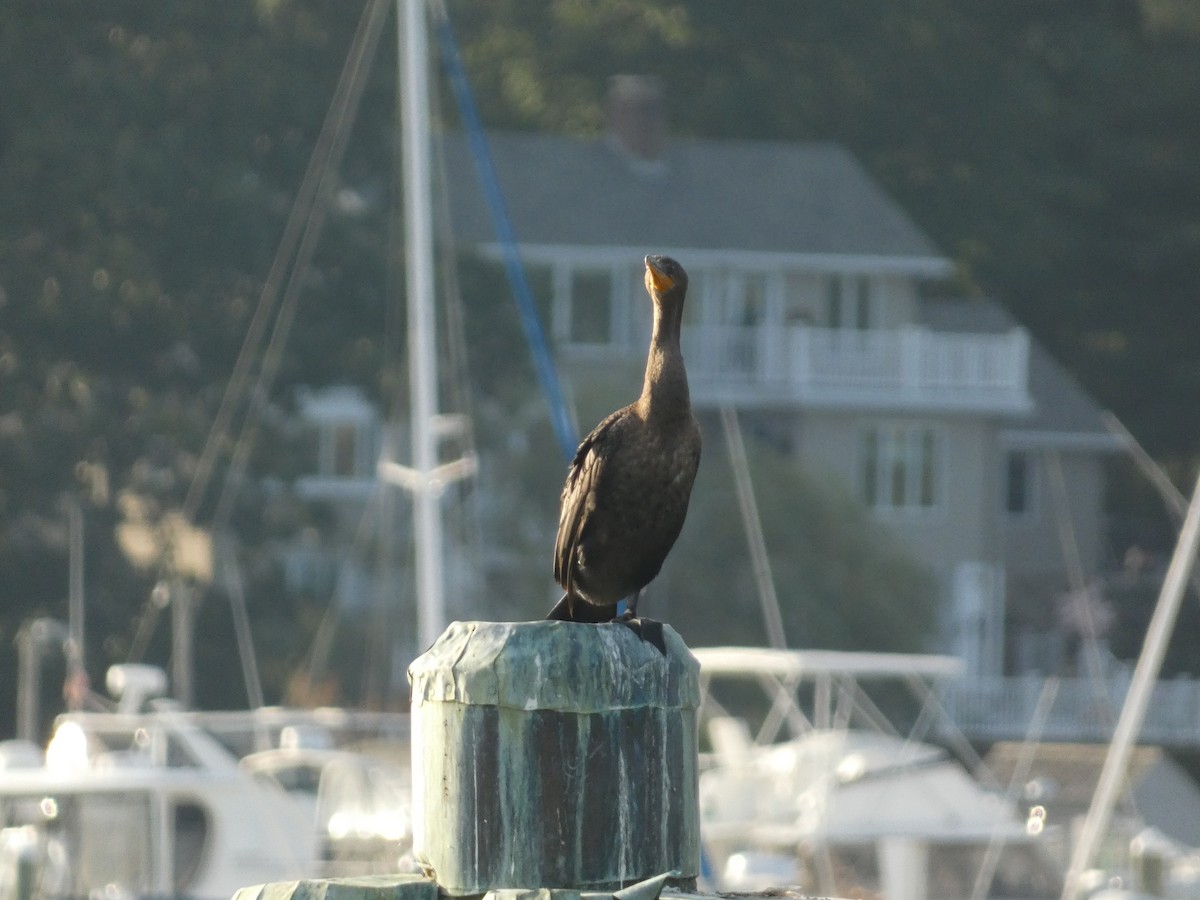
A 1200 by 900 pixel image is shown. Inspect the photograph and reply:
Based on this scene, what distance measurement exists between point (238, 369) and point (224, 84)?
6572 mm

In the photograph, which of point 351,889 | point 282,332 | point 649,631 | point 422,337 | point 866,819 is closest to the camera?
point 351,889

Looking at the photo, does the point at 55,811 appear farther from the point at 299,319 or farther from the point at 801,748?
the point at 299,319

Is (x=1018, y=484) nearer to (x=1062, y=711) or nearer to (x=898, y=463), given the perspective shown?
(x=898, y=463)

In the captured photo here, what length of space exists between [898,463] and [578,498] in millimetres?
41149

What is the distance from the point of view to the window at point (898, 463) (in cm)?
4688

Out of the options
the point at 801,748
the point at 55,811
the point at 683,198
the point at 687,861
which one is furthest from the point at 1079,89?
the point at 687,861

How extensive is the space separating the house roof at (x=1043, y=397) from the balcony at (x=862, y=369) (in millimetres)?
2967

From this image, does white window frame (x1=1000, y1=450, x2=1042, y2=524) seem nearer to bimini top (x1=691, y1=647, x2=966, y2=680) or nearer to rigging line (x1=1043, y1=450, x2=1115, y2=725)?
rigging line (x1=1043, y1=450, x2=1115, y2=725)

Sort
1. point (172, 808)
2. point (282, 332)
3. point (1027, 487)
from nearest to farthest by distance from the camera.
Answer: point (172, 808) → point (282, 332) → point (1027, 487)

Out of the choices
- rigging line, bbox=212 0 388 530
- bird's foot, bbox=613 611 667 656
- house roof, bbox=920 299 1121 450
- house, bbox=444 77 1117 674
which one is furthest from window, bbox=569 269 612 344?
bird's foot, bbox=613 611 667 656

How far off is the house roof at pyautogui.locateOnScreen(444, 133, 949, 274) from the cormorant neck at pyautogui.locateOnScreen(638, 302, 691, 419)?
1564 inches

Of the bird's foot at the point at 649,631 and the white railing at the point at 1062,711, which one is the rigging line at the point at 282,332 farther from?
the bird's foot at the point at 649,631

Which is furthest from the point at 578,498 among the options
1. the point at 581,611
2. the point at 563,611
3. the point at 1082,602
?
the point at 1082,602

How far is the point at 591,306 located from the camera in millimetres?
46469
